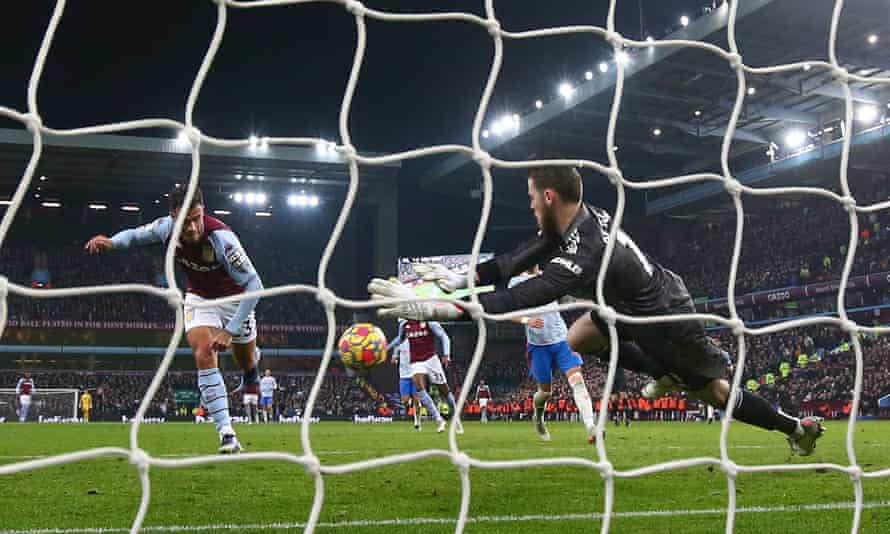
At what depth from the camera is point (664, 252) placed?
4412 cm

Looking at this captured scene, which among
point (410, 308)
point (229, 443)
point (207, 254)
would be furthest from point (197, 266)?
point (410, 308)

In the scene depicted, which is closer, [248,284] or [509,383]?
[248,284]

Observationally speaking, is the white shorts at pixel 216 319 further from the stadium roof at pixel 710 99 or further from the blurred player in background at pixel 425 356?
the stadium roof at pixel 710 99

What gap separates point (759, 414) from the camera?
16.9 ft

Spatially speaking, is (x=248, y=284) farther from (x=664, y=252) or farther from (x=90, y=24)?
(x=664, y=252)

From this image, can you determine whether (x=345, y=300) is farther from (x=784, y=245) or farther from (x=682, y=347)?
(x=784, y=245)

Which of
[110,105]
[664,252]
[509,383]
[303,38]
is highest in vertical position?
[303,38]

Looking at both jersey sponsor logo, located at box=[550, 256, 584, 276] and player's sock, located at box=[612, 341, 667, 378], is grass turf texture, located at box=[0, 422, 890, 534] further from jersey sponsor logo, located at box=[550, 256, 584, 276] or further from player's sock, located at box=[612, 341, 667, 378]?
jersey sponsor logo, located at box=[550, 256, 584, 276]

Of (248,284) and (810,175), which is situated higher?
(810,175)

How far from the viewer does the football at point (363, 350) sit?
8664 millimetres

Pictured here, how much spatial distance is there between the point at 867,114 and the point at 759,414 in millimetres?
28686

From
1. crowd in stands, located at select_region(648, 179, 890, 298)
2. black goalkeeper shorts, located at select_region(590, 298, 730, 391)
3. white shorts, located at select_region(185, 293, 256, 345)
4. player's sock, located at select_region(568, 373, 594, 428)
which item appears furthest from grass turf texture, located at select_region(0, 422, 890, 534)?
crowd in stands, located at select_region(648, 179, 890, 298)

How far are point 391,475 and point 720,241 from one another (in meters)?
38.0

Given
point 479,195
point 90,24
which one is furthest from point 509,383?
point 90,24
